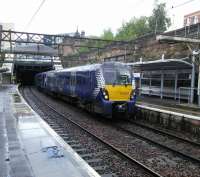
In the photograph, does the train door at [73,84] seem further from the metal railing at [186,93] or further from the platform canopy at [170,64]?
the metal railing at [186,93]

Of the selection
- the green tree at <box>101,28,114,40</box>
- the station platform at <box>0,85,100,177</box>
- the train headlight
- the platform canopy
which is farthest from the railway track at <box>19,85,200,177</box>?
the green tree at <box>101,28,114,40</box>

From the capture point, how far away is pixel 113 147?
10758 mm

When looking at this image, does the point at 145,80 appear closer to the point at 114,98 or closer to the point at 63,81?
the point at 63,81

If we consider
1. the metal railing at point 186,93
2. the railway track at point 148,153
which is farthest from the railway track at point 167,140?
the metal railing at point 186,93

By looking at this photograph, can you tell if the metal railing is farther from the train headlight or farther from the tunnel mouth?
the tunnel mouth

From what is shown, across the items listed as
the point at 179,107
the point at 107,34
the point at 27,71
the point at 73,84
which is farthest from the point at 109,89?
the point at 107,34

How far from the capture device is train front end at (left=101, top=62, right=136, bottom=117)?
603 inches

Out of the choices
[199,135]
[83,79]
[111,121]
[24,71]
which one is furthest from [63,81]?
[24,71]

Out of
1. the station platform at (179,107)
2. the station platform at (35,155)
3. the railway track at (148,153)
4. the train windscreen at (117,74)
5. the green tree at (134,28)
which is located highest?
the green tree at (134,28)

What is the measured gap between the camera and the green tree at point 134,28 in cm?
7256

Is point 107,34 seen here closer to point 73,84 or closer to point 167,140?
point 73,84

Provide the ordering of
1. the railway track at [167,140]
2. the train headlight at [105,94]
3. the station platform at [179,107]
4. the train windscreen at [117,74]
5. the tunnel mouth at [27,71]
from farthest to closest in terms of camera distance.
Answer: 1. the tunnel mouth at [27,71]
2. the station platform at [179,107]
3. the train windscreen at [117,74]
4. the train headlight at [105,94]
5. the railway track at [167,140]

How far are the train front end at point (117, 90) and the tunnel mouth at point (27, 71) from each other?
3914 centimetres

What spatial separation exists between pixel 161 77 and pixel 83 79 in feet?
30.7
